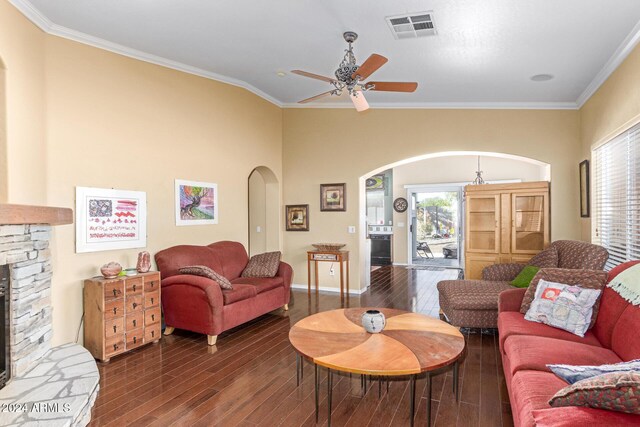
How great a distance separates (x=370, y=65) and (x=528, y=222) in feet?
12.5

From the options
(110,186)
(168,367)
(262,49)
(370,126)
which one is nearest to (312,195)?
(370,126)

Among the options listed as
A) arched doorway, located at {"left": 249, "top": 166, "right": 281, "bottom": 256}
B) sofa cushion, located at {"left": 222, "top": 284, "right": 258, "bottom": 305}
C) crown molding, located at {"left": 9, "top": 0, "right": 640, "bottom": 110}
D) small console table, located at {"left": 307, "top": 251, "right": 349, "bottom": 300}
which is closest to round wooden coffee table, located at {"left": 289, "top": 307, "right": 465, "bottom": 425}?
sofa cushion, located at {"left": 222, "top": 284, "right": 258, "bottom": 305}

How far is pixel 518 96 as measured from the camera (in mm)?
5289

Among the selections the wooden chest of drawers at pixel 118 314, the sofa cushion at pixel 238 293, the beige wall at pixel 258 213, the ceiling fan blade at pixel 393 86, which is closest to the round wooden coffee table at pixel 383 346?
the sofa cushion at pixel 238 293

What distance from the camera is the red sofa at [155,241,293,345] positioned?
3.89m

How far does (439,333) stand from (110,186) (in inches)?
139

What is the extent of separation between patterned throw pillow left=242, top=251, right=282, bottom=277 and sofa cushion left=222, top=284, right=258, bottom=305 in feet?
2.08

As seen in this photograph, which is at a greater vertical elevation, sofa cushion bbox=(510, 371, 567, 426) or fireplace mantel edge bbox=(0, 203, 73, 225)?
fireplace mantel edge bbox=(0, 203, 73, 225)

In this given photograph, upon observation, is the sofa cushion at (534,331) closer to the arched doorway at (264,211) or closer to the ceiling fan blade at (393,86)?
the ceiling fan blade at (393,86)

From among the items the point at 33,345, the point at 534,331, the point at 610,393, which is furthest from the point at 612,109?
the point at 33,345

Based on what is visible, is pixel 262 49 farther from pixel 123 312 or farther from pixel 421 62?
pixel 123 312

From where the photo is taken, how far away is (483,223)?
5668 mm

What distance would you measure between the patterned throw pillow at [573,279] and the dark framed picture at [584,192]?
2387mm

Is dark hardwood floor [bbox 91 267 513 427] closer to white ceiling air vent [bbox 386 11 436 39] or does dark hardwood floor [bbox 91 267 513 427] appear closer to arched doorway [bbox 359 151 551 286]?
white ceiling air vent [bbox 386 11 436 39]
